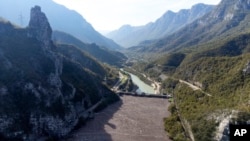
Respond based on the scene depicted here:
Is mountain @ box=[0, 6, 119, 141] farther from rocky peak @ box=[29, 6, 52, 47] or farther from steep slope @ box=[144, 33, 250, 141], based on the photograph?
steep slope @ box=[144, 33, 250, 141]

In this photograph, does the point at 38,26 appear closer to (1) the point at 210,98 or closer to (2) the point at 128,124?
(2) the point at 128,124

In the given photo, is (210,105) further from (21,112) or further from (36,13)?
(36,13)

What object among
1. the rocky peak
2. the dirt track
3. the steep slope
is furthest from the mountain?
the steep slope

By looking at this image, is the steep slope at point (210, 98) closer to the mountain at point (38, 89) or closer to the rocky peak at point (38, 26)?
the mountain at point (38, 89)

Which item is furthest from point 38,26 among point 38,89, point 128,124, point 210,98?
point 210,98

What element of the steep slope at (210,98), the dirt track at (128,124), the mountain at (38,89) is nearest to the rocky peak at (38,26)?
the mountain at (38,89)

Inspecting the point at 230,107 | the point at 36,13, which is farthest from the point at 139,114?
the point at 36,13
